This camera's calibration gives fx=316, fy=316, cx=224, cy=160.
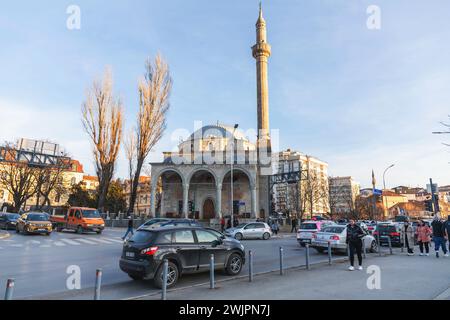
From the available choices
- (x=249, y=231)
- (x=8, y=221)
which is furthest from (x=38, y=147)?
(x=249, y=231)

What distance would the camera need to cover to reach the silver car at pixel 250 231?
930 inches

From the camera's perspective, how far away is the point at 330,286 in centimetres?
779

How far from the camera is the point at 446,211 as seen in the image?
95.8 metres

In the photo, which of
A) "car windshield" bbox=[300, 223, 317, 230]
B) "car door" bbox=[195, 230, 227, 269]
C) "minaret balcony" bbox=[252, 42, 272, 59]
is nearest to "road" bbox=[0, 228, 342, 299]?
"car door" bbox=[195, 230, 227, 269]

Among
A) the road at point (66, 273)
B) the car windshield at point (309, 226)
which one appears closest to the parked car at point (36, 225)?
the road at point (66, 273)

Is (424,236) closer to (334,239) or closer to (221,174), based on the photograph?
(334,239)

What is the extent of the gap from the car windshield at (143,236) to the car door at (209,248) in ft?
4.60

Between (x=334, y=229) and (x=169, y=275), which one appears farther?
(x=334, y=229)

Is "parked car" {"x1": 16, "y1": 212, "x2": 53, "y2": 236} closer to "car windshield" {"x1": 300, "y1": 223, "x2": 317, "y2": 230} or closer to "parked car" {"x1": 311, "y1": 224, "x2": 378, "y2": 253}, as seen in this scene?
"car windshield" {"x1": 300, "y1": 223, "x2": 317, "y2": 230}

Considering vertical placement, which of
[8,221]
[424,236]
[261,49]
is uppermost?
[261,49]

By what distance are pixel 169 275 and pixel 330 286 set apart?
400 centimetres

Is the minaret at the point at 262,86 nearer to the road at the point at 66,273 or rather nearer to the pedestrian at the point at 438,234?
the pedestrian at the point at 438,234
